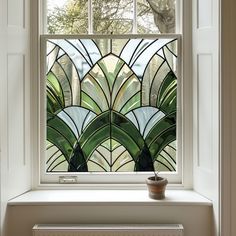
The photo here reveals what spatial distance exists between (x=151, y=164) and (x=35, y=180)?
2.35ft

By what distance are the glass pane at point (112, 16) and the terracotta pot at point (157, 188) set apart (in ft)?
3.09

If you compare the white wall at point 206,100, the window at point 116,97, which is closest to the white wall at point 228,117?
the white wall at point 206,100

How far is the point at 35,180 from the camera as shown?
2.68m

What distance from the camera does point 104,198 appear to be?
8.13 feet

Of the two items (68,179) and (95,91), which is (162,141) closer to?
(95,91)

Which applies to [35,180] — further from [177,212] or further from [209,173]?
[209,173]

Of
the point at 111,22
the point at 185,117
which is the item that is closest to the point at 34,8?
the point at 111,22

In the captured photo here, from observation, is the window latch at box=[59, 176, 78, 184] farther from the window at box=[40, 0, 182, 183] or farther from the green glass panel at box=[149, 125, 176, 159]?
the green glass panel at box=[149, 125, 176, 159]

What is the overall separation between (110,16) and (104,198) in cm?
111

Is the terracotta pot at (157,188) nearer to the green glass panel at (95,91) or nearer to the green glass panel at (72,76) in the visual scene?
the green glass panel at (95,91)

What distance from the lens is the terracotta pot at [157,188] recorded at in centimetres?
244

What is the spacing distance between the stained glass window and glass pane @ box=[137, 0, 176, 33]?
8 cm

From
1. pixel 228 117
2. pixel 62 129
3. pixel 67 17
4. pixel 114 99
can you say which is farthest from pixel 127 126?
pixel 67 17

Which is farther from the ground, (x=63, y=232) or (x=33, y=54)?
(x=33, y=54)
